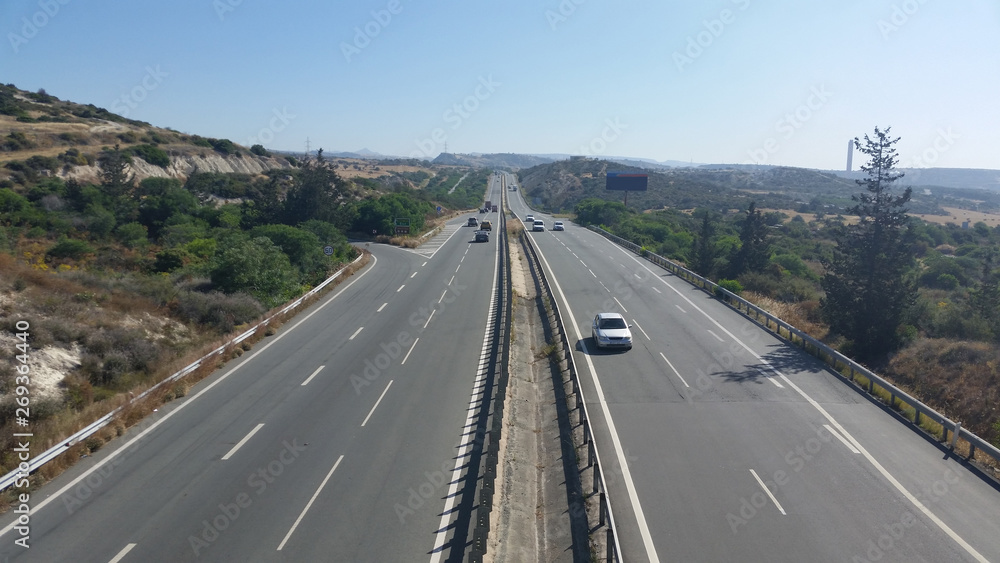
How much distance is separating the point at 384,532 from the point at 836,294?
875 inches

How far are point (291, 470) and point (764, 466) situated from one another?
9.91m

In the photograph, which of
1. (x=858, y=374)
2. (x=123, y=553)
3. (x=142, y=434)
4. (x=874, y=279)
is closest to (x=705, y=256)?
(x=874, y=279)

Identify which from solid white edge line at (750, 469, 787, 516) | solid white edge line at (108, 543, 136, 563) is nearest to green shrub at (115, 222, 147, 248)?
solid white edge line at (108, 543, 136, 563)

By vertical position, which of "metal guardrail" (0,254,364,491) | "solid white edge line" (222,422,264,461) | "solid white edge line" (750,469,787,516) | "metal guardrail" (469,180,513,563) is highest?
"metal guardrail" (469,180,513,563)

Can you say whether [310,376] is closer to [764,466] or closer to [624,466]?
[624,466]

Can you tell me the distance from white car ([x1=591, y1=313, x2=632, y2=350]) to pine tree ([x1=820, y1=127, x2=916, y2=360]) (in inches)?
373

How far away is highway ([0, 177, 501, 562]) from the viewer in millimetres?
9508

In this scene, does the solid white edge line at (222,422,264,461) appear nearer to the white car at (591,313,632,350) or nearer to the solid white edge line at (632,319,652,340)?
the white car at (591,313,632,350)

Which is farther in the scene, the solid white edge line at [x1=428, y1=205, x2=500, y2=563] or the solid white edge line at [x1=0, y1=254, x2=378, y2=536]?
the solid white edge line at [x1=0, y1=254, x2=378, y2=536]

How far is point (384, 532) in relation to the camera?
9.90 m

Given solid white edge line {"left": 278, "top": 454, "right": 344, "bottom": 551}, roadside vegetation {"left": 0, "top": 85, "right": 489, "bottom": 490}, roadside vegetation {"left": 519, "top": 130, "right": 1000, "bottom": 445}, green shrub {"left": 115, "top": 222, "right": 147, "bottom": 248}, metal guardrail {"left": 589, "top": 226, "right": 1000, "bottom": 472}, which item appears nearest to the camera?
solid white edge line {"left": 278, "top": 454, "right": 344, "bottom": 551}

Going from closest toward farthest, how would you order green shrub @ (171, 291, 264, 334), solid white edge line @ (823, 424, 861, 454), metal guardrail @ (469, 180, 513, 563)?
1. metal guardrail @ (469, 180, 513, 563)
2. solid white edge line @ (823, 424, 861, 454)
3. green shrub @ (171, 291, 264, 334)

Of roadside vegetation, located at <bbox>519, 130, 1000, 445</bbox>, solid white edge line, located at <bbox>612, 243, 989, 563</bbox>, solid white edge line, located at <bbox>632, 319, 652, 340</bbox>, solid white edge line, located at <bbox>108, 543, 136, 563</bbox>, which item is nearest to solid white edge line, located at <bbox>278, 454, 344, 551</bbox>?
solid white edge line, located at <bbox>108, 543, 136, 563</bbox>

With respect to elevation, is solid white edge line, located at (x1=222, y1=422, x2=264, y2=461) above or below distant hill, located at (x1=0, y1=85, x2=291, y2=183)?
below
